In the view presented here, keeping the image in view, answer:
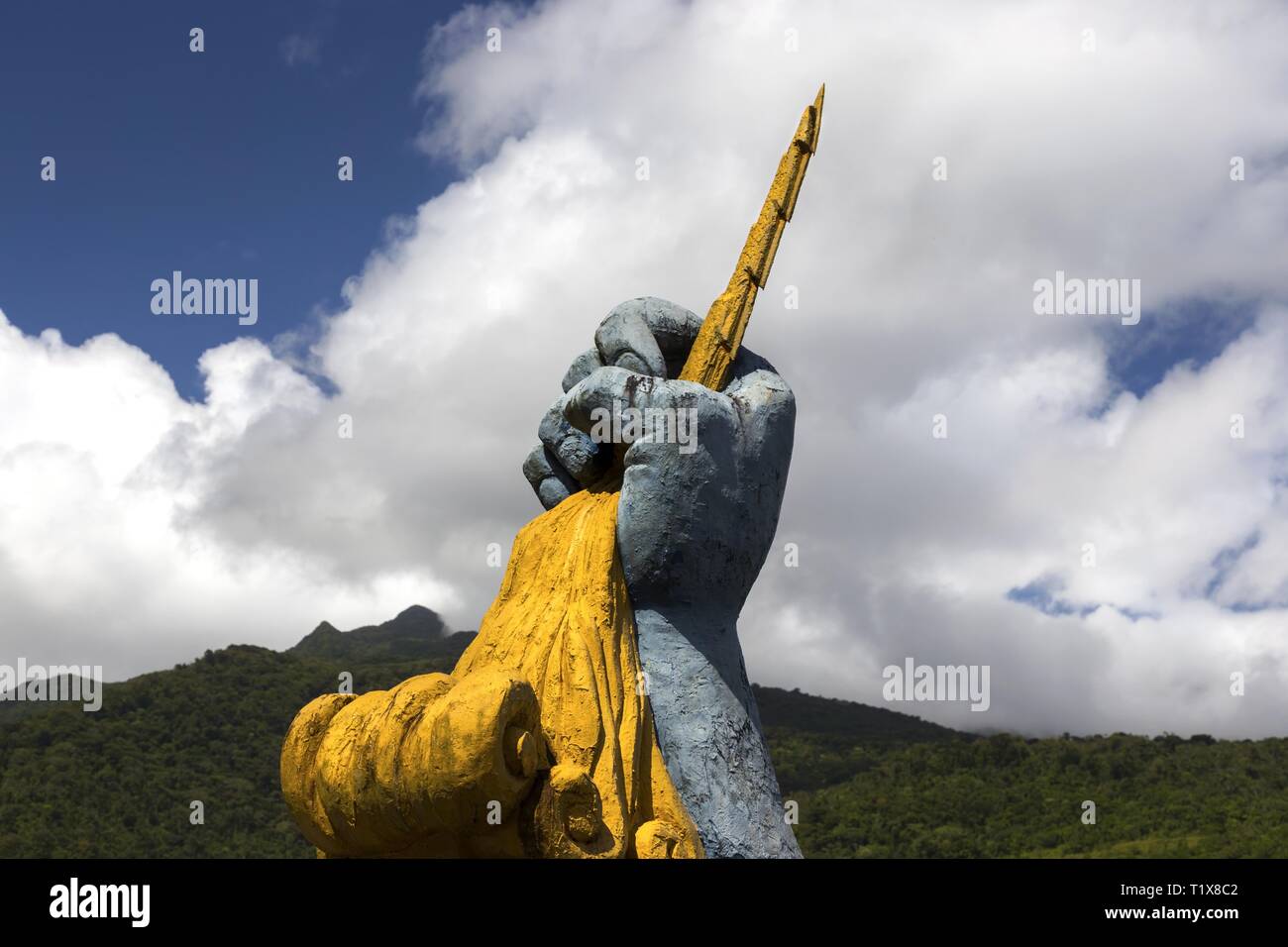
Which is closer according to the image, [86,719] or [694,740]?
[694,740]

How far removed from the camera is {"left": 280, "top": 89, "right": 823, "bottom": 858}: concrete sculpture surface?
6203 millimetres

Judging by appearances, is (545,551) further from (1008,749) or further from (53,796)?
(1008,749)

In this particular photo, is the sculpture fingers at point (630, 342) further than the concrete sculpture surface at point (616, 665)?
Yes

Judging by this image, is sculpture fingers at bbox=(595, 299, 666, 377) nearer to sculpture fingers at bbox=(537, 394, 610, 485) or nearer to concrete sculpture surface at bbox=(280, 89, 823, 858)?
concrete sculpture surface at bbox=(280, 89, 823, 858)

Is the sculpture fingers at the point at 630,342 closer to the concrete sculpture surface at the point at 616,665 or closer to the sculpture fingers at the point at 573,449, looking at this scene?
the concrete sculpture surface at the point at 616,665

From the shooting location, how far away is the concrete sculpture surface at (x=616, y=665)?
20.4 feet

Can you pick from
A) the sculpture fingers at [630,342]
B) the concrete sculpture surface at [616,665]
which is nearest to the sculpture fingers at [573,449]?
the concrete sculpture surface at [616,665]

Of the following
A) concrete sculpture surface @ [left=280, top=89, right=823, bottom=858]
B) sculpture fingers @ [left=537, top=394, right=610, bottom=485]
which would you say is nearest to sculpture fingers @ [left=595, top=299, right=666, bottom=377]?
concrete sculpture surface @ [left=280, top=89, right=823, bottom=858]

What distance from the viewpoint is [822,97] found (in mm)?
8508

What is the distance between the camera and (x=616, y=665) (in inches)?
280
